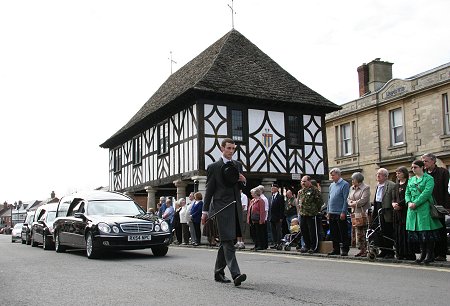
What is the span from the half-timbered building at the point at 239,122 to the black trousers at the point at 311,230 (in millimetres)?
10098

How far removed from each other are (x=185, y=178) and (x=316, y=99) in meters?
7.63

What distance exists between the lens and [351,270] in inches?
354

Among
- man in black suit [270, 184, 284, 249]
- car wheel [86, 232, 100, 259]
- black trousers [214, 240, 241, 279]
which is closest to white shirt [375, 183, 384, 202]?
man in black suit [270, 184, 284, 249]

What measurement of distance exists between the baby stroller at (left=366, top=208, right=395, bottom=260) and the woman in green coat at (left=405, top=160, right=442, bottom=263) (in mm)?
1019

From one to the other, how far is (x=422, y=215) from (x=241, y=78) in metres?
16.5

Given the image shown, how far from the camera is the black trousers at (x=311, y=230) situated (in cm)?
1272

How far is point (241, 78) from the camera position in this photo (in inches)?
987

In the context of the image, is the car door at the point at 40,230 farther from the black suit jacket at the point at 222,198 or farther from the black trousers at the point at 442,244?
the black trousers at the point at 442,244

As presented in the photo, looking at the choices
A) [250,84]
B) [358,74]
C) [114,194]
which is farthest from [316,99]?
[114,194]

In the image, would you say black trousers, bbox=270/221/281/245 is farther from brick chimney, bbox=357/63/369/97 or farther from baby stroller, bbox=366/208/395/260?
brick chimney, bbox=357/63/369/97

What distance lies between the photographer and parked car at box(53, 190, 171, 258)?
1193 centimetres

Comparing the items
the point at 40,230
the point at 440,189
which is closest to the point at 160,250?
the point at 440,189

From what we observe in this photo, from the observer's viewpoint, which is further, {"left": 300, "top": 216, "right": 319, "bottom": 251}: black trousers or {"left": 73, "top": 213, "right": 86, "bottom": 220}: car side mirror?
{"left": 73, "top": 213, "right": 86, "bottom": 220}: car side mirror

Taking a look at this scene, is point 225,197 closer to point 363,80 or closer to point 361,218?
point 361,218
